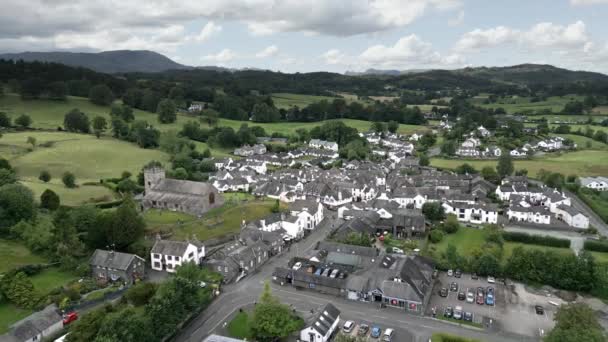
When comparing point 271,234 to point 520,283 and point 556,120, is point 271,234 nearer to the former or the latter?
point 520,283

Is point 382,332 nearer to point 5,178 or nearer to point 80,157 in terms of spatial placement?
point 5,178

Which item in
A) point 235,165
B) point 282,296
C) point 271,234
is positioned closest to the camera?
point 282,296

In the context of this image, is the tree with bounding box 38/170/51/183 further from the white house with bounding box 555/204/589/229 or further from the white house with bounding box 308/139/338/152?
the white house with bounding box 555/204/589/229

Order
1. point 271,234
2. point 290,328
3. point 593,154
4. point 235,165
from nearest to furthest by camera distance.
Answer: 1. point 290,328
2. point 271,234
3. point 235,165
4. point 593,154

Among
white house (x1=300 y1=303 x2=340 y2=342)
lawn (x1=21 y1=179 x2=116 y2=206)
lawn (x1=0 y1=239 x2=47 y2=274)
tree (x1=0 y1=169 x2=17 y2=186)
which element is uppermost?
tree (x1=0 y1=169 x2=17 y2=186)

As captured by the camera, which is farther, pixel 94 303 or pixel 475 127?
pixel 475 127

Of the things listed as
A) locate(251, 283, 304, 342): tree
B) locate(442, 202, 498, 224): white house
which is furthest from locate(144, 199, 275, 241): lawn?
locate(442, 202, 498, 224): white house

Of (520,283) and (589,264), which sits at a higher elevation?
(589,264)

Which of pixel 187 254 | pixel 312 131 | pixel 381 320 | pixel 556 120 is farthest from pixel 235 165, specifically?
pixel 556 120
